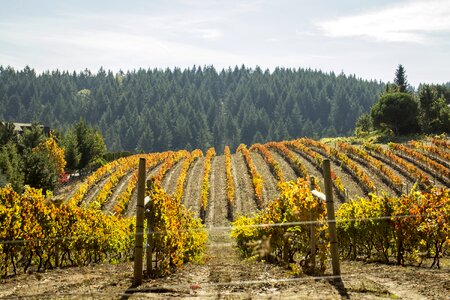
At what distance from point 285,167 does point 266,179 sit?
537 centimetres

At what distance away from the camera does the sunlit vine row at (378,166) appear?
4314cm

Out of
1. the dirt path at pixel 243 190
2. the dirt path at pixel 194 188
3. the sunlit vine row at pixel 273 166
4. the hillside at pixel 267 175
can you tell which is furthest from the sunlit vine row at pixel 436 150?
the dirt path at pixel 194 188

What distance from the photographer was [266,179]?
50125 millimetres

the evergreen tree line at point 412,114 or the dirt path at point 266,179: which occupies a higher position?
the evergreen tree line at point 412,114

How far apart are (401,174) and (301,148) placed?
18.7 metres

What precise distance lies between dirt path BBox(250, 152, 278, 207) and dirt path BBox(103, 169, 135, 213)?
1388 centimetres

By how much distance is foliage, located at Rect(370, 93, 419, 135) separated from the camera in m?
70.3

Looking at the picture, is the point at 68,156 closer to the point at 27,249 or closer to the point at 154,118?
the point at 27,249

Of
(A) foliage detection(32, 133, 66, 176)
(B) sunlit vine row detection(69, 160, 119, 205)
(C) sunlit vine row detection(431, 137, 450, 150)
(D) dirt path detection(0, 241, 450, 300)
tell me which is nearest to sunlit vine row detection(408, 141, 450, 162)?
(C) sunlit vine row detection(431, 137, 450, 150)

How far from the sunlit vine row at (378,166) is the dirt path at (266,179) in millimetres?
10646

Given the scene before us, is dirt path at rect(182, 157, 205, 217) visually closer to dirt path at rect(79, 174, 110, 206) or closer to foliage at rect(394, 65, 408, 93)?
dirt path at rect(79, 174, 110, 206)

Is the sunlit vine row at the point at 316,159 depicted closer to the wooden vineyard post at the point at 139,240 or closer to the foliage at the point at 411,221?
the foliage at the point at 411,221

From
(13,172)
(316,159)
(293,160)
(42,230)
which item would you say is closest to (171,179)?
(293,160)

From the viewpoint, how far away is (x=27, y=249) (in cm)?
1479
